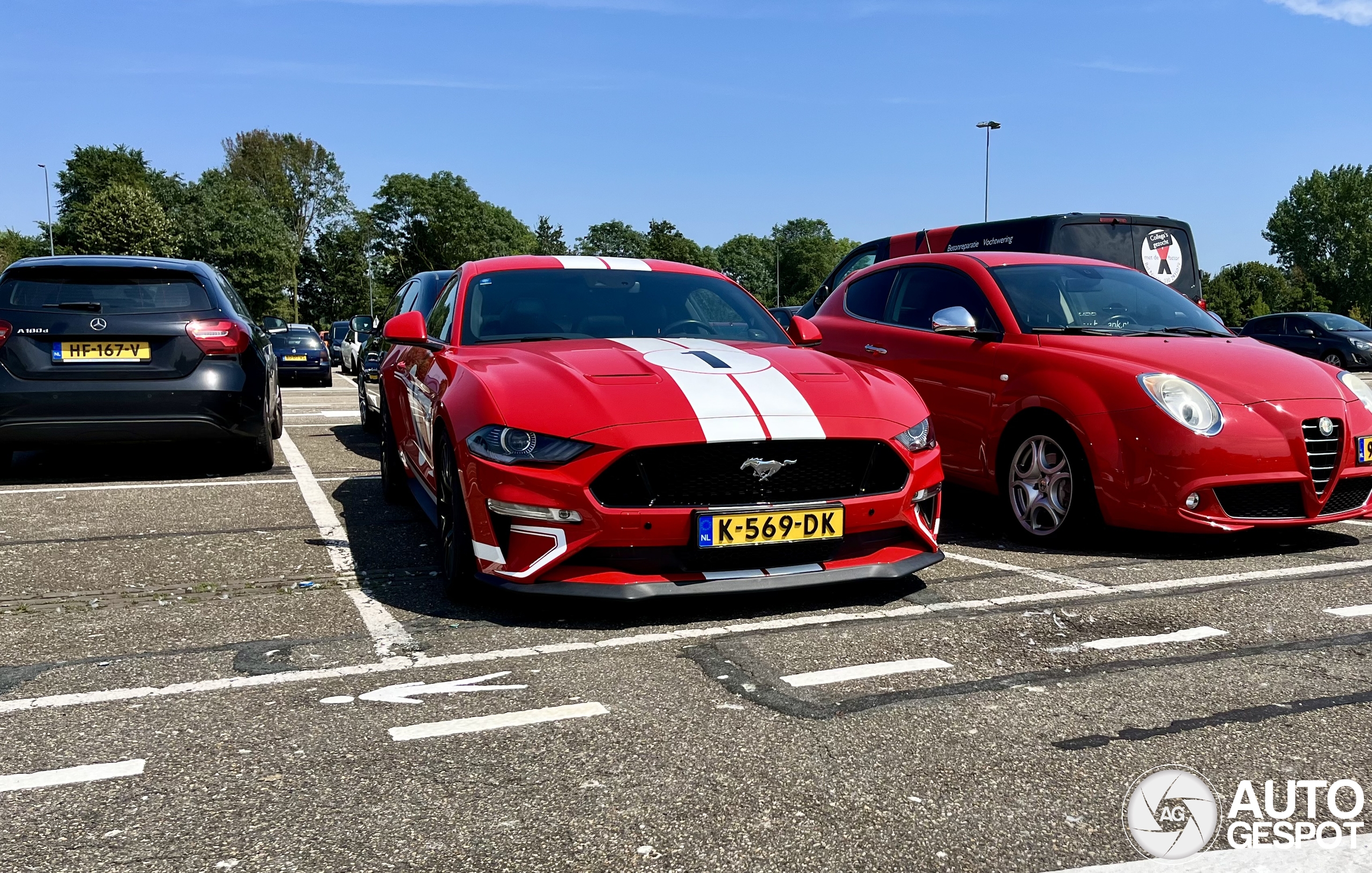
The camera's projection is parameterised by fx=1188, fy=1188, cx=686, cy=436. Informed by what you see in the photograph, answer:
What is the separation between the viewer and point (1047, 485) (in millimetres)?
5914

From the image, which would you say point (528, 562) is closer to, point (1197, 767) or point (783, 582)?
point (783, 582)

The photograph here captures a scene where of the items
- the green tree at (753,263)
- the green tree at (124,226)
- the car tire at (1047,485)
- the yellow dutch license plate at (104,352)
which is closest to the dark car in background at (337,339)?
the yellow dutch license plate at (104,352)

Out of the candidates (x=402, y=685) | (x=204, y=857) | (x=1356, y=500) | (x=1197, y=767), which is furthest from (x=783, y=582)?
(x=1356, y=500)

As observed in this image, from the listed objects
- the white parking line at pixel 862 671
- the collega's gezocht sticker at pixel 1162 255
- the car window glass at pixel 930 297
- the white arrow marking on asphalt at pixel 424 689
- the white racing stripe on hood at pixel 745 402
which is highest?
the collega's gezocht sticker at pixel 1162 255

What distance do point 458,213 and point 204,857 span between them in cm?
9495

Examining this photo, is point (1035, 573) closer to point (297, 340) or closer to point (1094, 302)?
point (1094, 302)

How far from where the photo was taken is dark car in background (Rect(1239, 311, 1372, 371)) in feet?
83.4

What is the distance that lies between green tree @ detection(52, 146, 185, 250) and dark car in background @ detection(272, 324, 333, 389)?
5509 cm

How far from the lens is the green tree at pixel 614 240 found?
133000 millimetres

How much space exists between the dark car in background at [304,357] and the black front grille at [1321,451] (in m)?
19.9

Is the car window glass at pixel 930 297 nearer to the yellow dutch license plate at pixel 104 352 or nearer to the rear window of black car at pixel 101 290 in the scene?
the rear window of black car at pixel 101 290

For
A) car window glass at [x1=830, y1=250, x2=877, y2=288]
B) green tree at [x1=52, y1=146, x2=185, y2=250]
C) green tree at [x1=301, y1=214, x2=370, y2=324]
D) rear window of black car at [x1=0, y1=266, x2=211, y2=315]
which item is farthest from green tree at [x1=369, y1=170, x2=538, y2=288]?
rear window of black car at [x1=0, y1=266, x2=211, y2=315]

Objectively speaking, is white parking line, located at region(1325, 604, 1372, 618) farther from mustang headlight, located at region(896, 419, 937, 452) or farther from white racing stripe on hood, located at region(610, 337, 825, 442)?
white racing stripe on hood, located at region(610, 337, 825, 442)

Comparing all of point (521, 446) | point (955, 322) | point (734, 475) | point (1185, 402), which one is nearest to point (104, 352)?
point (521, 446)
